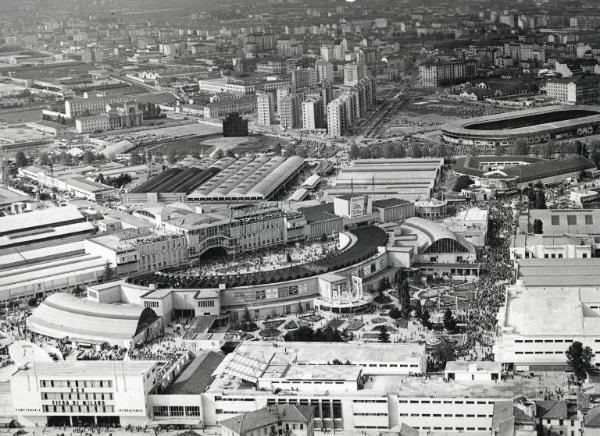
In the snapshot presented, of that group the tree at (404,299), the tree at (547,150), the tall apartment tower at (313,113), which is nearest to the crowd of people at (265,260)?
the tree at (404,299)

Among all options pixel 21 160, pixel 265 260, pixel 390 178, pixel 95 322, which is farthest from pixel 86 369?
pixel 21 160

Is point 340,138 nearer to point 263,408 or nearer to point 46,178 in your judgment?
point 46,178

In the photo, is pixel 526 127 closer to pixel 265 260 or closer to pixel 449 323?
pixel 265 260

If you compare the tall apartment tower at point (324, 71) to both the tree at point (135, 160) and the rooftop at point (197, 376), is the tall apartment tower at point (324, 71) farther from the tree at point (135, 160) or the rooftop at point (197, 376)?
the rooftop at point (197, 376)

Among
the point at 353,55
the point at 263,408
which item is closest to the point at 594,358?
the point at 263,408

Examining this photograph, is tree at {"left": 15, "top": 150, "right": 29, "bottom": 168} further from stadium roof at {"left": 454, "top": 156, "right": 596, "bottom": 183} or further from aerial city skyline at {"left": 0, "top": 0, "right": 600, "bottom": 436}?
stadium roof at {"left": 454, "top": 156, "right": 596, "bottom": 183}

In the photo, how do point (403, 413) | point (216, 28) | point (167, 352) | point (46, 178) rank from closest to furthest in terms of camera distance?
point (403, 413) < point (167, 352) < point (46, 178) < point (216, 28)

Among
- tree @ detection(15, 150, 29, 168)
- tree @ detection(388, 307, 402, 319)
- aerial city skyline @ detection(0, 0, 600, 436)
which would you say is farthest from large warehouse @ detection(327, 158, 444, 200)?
tree @ detection(15, 150, 29, 168)
